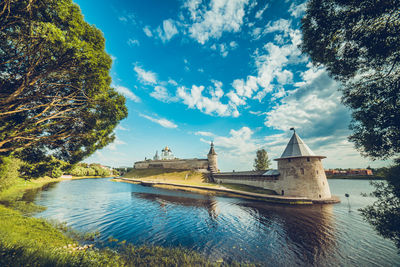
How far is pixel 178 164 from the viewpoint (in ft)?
190

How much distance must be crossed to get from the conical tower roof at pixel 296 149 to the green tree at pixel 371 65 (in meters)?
15.5

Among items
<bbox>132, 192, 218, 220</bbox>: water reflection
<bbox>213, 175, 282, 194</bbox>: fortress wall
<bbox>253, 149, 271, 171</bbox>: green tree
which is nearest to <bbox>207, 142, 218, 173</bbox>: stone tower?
Answer: <bbox>213, 175, 282, 194</bbox>: fortress wall

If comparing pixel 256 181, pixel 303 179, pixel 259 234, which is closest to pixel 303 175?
pixel 303 179

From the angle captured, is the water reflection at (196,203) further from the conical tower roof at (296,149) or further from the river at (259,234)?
the conical tower roof at (296,149)

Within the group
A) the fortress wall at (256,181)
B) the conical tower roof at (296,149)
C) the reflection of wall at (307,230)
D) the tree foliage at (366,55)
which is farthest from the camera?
the fortress wall at (256,181)

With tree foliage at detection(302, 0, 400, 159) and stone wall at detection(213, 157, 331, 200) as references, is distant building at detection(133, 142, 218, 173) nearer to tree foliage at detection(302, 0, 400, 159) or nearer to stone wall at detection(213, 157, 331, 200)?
stone wall at detection(213, 157, 331, 200)

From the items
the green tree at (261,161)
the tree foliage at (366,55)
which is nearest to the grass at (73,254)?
the tree foliage at (366,55)

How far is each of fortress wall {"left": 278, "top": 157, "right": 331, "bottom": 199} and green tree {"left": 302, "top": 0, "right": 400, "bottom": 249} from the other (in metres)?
15.1

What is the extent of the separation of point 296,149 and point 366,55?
61.5 feet

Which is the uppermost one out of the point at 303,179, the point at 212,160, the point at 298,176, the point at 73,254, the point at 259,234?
the point at 212,160

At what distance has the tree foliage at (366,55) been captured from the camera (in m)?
6.43

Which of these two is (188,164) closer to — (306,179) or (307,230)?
(306,179)

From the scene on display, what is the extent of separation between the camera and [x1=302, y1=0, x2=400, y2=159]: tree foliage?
6.43 metres

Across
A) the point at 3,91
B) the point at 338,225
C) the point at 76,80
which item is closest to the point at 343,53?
the point at 338,225
